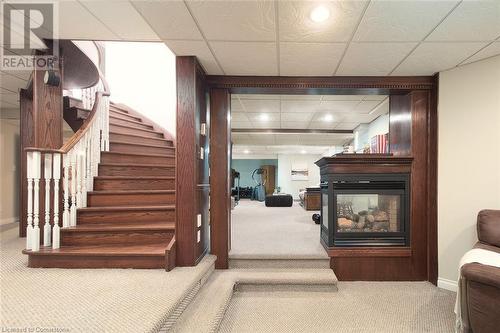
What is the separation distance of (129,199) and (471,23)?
12.6 ft

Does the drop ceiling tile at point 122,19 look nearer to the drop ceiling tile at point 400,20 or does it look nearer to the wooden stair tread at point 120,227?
the drop ceiling tile at point 400,20

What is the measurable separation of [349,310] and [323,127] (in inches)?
191

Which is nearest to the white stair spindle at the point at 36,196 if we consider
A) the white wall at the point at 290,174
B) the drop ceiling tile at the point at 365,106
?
the drop ceiling tile at the point at 365,106

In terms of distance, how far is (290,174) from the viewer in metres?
13.7

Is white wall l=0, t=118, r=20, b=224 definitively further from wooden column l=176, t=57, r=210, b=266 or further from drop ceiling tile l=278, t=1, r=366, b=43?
drop ceiling tile l=278, t=1, r=366, b=43

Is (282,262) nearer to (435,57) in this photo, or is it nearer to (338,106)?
(435,57)

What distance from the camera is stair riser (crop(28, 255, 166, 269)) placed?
8.27ft

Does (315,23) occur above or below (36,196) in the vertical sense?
above

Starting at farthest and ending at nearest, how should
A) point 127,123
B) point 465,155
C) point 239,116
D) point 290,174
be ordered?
1. point 290,174
2. point 239,116
3. point 127,123
4. point 465,155

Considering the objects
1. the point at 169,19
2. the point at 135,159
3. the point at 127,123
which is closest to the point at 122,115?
the point at 127,123

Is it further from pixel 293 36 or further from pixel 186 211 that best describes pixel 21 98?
pixel 293 36

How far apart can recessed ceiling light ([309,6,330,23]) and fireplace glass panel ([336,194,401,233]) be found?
204 cm

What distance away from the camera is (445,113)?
2.96 metres

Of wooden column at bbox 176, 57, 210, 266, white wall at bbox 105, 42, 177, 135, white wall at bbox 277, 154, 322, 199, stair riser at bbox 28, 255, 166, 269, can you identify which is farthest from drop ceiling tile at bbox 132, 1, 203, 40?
white wall at bbox 277, 154, 322, 199
